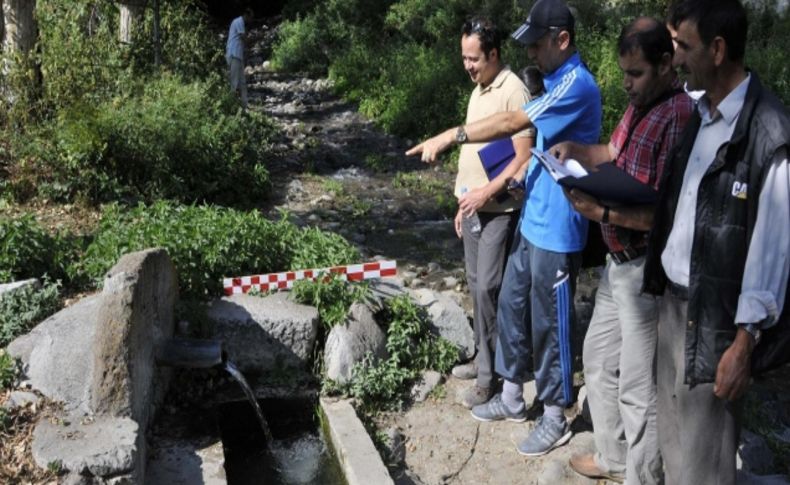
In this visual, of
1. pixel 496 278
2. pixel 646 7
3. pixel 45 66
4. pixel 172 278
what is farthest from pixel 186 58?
pixel 496 278

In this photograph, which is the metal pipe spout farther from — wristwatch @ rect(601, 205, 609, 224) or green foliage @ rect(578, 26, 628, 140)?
green foliage @ rect(578, 26, 628, 140)

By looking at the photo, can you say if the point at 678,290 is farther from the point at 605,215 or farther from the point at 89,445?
the point at 89,445

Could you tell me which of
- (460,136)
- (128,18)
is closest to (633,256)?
(460,136)

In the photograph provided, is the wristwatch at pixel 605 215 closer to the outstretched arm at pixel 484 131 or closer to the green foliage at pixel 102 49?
the outstretched arm at pixel 484 131

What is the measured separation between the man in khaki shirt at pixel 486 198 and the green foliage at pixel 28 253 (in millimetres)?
2911

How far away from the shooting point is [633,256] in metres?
3.96

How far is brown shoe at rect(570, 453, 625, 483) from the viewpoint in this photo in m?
4.52

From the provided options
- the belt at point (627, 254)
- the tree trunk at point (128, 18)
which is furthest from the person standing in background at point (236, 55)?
the belt at point (627, 254)

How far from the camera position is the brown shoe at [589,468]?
178 inches

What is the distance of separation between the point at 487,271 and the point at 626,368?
1.36 metres

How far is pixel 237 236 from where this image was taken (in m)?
6.46

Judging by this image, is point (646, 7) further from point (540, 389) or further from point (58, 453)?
point (58, 453)

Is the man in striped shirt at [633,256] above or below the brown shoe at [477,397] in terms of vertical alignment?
above

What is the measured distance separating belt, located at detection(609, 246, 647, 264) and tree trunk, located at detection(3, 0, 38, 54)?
843cm
